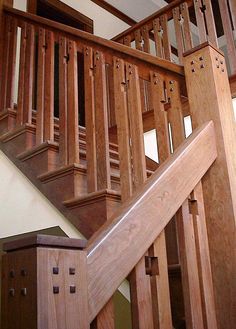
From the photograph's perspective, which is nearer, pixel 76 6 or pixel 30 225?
pixel 30 225

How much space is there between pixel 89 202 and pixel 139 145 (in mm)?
345

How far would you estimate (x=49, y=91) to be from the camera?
7.64 ft

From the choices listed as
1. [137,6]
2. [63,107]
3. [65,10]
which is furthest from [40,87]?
[137,6]

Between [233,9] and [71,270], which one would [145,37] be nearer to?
[233,9]

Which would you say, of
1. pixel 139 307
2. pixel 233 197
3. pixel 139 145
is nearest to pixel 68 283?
pixel 139 307

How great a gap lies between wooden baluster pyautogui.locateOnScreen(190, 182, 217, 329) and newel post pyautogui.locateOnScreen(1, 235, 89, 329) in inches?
19.2

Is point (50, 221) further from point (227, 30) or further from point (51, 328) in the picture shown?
point (227, 30)

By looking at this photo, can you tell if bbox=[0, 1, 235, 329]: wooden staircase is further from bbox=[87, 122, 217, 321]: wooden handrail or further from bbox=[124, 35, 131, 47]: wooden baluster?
bbox=[124, 35, 131, 47]: wooden baluster

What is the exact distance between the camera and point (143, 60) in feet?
5.47

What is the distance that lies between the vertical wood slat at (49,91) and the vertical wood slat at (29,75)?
15 centimetres

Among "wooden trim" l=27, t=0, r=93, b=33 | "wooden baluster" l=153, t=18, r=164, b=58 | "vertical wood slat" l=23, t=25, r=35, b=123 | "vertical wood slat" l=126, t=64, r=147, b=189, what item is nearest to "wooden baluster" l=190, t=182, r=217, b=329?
"vertical wood slat" l=126, t=64, r=147, b=189

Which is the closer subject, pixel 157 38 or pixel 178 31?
pixel 178 31

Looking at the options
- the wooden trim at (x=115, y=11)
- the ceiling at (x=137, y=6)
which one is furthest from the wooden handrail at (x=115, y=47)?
the ceiling at (x=137, y=6)

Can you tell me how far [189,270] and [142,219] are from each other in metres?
0.24
